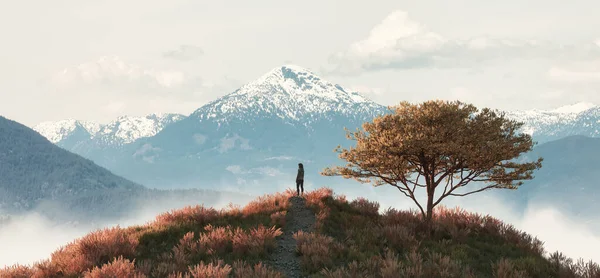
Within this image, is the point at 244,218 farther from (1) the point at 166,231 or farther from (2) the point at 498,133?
(2) the point at 498,133

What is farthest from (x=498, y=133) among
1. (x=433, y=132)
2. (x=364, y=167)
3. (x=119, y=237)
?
(x=119, y=237)

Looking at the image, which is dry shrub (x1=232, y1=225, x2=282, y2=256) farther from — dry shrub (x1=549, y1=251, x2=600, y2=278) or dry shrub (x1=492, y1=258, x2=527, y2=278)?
dry shrub (x1=549, y1=251, x2=600, y2=278)

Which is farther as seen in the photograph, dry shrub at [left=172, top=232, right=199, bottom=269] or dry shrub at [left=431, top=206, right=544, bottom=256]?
dry shrub at [left=431, top=206, right=544, bottom=256]

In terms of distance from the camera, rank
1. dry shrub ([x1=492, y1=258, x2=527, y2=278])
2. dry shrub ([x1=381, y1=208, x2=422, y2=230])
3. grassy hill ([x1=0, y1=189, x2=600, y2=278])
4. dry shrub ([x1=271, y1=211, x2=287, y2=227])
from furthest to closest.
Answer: dry shrub ([x1=381, y1=208, x2=422, y2=230]) < dry shrub ([x1=271, y1=211, x2=287, y2=227]) < grassy hill ([x1=0, y1=189, x2=600, y2=278]) < dry shrub ([x1=492, y1=258, x2=527, y2=278])

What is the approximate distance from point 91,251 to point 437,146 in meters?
14.5

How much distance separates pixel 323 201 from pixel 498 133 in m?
9.09

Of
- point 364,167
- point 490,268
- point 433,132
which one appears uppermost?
point 433,132

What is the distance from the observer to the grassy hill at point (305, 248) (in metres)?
13.5

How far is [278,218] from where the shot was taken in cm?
1959

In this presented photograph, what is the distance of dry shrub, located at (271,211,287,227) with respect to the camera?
62.7 ft

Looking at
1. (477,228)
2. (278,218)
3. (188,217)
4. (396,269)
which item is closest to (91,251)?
(188,217)

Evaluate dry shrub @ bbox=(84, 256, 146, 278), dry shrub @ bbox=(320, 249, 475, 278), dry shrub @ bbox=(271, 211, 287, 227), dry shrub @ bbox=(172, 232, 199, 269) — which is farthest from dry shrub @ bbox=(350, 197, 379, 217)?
dry shrub @ bbox=(84, 256, 146, 278)

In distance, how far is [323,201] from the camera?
23266mm

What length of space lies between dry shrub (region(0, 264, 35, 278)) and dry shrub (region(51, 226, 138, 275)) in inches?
28.1
